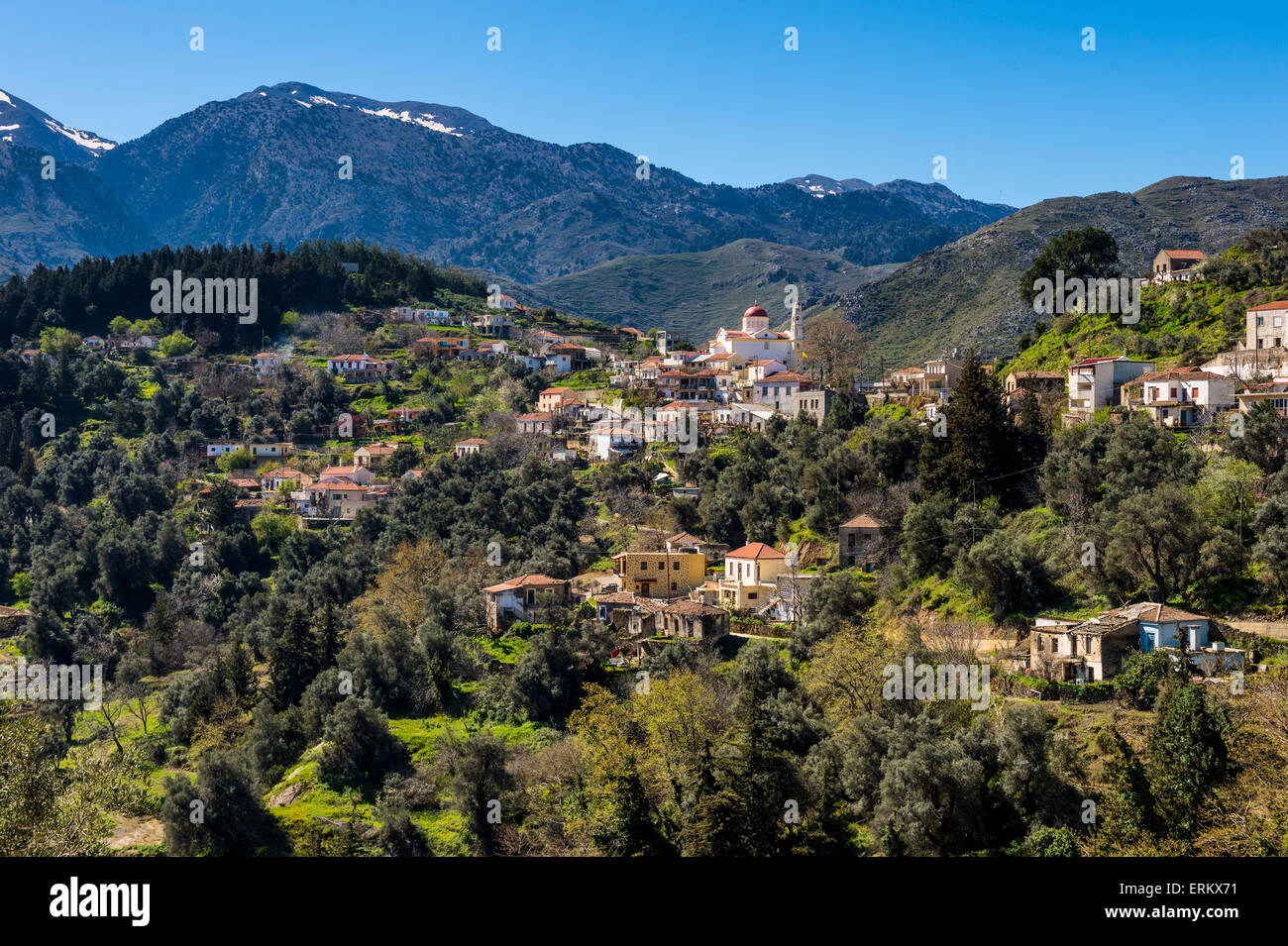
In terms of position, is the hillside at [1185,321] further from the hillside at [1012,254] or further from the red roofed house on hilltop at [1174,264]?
the hillside at [1012,254]

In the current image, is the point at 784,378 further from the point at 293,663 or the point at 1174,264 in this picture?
the point at 293,663

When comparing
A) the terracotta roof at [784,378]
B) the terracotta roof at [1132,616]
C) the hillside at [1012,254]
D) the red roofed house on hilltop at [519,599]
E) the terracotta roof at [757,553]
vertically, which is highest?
the hillside at [1012,254]

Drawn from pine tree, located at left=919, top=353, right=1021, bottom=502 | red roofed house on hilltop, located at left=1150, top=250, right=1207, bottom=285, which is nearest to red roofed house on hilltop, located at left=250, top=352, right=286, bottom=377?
pine tree, located at left=919, top=353, right=1021, bottom=502

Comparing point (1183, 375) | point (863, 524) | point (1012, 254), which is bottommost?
point (863, 524)

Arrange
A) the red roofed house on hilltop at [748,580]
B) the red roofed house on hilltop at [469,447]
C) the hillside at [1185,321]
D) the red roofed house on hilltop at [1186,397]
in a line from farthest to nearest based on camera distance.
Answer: the red roofed house on hilltop at [469,447] → the hillside at [1185,321] → the red roofed house on hilltop at [748,580] → the red roofed house on hilltop at [1186,397]

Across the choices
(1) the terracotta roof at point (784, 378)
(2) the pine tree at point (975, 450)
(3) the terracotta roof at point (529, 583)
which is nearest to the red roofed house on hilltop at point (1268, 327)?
(2) the pine tree at point (975, 450)

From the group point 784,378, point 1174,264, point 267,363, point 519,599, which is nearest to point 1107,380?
point 1174,264
